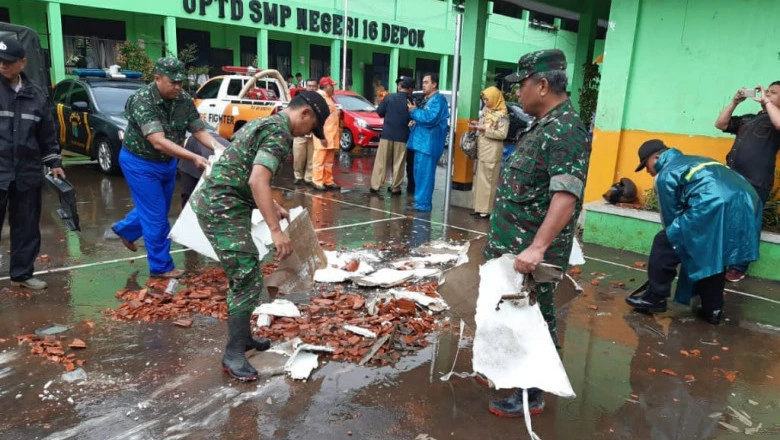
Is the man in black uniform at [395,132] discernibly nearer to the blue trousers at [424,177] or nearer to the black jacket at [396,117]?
the black jacket at [396,117]

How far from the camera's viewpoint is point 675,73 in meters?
6.56

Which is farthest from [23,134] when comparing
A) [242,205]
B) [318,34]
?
[318,34]

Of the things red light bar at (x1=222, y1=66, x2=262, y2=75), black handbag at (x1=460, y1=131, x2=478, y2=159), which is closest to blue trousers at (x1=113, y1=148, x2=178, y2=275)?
black handbag at (x1=460, y1=131, x2=478, y2=159)

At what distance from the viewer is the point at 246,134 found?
3.29 m

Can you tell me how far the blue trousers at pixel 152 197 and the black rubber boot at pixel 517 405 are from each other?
10.6 feet

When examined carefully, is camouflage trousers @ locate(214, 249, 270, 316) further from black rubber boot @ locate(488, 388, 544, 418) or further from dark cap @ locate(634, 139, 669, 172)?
dark cap @ locate(634, 139, 669, 172)

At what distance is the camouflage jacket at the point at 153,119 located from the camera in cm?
455

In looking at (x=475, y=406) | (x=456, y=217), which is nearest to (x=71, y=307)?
(x=475, y=406)

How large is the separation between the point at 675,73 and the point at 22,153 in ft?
21.9

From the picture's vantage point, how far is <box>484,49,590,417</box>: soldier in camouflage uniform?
2.71 metres

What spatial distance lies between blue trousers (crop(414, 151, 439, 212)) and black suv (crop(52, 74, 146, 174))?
5.06 metres

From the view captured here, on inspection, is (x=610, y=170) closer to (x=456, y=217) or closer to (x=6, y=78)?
(x=456, y=217)

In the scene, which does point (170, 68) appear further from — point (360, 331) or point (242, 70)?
point (242, 70)

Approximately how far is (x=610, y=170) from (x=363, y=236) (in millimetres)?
3185
